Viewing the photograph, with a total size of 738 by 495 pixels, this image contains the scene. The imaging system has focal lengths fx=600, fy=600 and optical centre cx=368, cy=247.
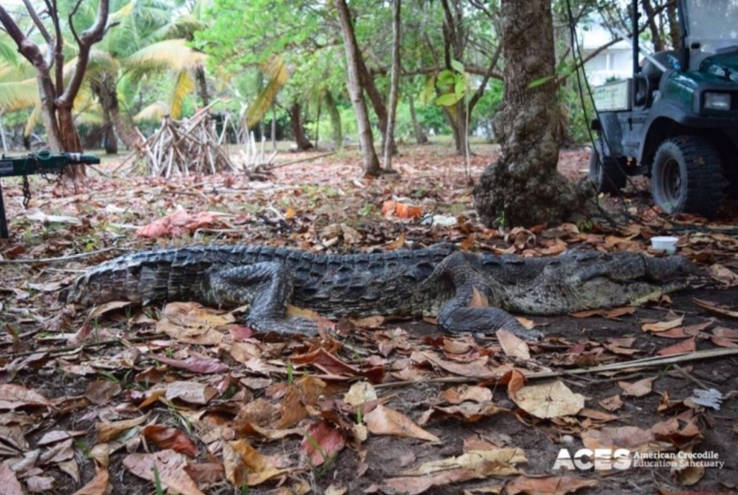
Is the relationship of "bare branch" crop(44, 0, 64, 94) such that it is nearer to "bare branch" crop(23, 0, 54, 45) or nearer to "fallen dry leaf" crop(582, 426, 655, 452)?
"bare branch" crop(23, 0, 54, 45)

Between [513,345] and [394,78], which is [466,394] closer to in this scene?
[513,345]

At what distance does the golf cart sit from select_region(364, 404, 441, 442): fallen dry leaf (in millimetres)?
4425

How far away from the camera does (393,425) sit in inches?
87.0

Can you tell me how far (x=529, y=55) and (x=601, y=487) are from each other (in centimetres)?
Result: 428

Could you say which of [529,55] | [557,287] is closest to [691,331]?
[557,287]

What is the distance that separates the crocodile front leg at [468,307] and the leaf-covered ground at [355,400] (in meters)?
0.14

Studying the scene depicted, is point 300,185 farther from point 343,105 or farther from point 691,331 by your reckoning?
point 343,105

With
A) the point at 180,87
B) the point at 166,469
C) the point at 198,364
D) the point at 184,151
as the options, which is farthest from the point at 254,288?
the point at 180,87

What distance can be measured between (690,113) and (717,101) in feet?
0.85

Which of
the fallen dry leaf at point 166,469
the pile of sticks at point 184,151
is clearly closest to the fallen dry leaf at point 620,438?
the fallen dry leaf at point 166,469

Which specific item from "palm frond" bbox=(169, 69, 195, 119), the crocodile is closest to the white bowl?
the crocodile

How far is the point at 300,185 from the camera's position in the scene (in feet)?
33.7

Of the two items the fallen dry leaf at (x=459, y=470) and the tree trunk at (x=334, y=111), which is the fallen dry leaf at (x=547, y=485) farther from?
the tree trunk at (x=334, y=111)

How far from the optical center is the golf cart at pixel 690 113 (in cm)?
581
